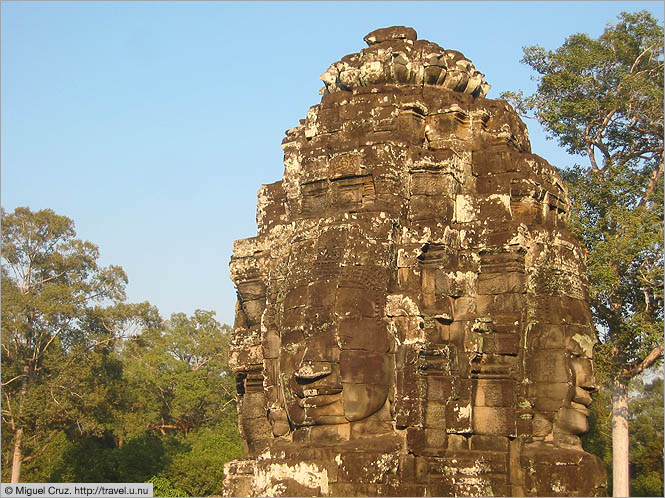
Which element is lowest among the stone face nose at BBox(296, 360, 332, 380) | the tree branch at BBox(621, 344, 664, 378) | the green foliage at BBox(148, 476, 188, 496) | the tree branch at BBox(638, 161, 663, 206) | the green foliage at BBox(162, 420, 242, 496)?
the green foliage at BBox(148, 476, 188, 496)

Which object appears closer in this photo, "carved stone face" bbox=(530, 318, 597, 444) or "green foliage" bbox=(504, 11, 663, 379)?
"carved stone face" bbox=(530, 318, 597, 444)

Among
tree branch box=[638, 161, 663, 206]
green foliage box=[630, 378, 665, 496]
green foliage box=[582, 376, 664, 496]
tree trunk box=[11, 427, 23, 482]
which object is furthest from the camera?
tree trunk box=[11, 427, 23, 482]

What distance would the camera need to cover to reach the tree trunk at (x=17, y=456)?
25.8 metres

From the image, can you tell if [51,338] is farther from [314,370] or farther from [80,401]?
[314,370]

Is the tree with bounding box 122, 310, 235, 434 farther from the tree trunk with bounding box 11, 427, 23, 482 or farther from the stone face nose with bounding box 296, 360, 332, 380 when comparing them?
the stone face nose with bounding box 296, 360, 332, 380

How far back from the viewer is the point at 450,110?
10906 millimetres

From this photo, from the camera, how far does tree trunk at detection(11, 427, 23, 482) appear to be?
25828mm

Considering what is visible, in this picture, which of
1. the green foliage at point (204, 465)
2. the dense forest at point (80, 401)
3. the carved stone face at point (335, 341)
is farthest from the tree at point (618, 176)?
the green foliage at point (204, 465)

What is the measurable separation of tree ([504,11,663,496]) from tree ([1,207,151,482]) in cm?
1472

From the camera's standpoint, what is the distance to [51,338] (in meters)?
27.9

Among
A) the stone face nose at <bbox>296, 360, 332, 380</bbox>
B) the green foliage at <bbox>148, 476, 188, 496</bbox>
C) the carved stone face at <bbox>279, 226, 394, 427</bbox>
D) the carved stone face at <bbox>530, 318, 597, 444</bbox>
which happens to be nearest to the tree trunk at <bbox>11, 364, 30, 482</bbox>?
the green foliage at <bbox>148, 476, 188, 496</bbox>

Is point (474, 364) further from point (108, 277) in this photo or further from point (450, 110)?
point (108, 277)

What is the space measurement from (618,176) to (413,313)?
9705 millimetres

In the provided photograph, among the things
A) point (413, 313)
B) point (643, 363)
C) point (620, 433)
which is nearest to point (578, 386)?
point (413, 313)
